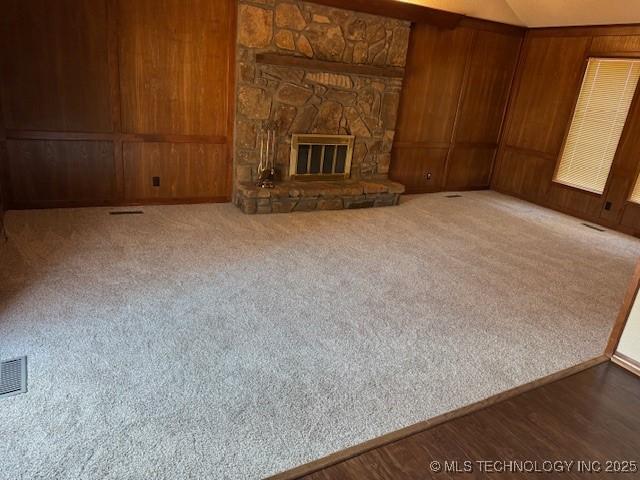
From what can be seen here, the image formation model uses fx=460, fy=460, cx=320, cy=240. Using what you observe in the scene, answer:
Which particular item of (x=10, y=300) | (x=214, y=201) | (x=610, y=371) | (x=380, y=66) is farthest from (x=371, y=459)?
(x=380, y=66)

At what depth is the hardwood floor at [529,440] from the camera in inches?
63.4

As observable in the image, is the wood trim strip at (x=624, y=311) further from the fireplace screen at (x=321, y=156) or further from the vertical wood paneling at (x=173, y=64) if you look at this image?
the vertical wood paneling at (x=173, y=64)

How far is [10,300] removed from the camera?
2.86 metres

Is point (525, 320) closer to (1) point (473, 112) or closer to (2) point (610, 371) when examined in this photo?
(2) point (610, 371)

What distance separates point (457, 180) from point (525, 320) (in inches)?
161

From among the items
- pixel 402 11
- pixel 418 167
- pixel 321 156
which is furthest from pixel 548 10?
pixel 321 156

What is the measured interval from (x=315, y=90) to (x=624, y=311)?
12.9 ft

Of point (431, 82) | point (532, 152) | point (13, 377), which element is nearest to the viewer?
point (13, 377)

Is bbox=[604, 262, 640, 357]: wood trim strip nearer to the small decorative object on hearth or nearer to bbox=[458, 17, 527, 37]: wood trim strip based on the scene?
the small decorative object on hearth

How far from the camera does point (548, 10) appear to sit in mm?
5941

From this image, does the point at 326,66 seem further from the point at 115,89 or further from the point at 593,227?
the point at 593,227

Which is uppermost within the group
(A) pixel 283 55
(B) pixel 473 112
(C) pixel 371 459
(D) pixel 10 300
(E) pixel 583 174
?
(A) pixel 283 55

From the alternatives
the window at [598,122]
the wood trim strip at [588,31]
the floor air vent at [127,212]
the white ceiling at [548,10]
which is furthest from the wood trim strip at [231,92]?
the window at [598,122]

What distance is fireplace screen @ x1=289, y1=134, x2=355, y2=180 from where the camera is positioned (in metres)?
5.34
